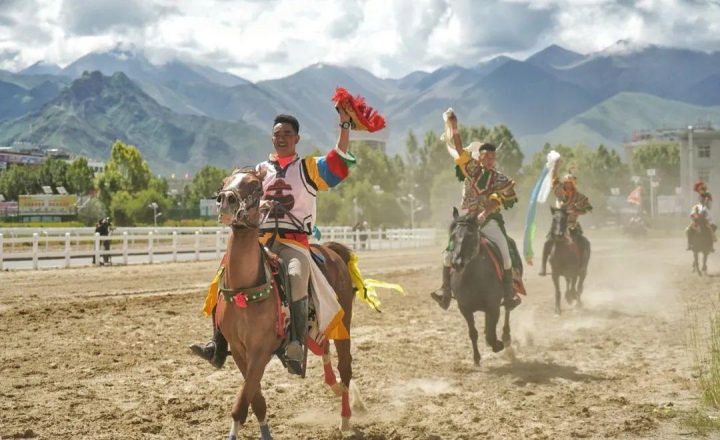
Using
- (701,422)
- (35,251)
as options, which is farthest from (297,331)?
(35,251)

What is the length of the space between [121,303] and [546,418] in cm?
1102

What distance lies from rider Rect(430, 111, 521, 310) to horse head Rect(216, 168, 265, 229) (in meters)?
5.23

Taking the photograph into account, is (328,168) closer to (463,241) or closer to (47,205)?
(463,241)

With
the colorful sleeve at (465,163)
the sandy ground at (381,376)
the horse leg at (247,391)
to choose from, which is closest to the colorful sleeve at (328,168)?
the horse leg at (247,391)

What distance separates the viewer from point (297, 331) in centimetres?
648

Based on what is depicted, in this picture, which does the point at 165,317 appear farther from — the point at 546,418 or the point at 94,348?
the point at 546,418

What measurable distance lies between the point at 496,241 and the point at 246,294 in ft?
19.1

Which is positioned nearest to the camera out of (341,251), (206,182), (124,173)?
(341,251)

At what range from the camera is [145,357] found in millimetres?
10641

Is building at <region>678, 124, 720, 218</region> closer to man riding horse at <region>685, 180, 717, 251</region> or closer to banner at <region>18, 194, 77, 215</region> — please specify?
banner at <region>18, 194, 77, 215</region>

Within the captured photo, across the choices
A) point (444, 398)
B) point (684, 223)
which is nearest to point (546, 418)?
point (444, 398)

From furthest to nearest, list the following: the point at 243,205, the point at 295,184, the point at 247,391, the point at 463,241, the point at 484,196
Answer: the point at 484,196
the point at 463,241
the point at 295,184
the point at 247,391
the point at 243,205

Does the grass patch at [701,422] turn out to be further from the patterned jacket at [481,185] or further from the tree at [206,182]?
the tree at [206,182]

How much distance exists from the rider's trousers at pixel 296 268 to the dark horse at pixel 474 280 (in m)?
4.04
